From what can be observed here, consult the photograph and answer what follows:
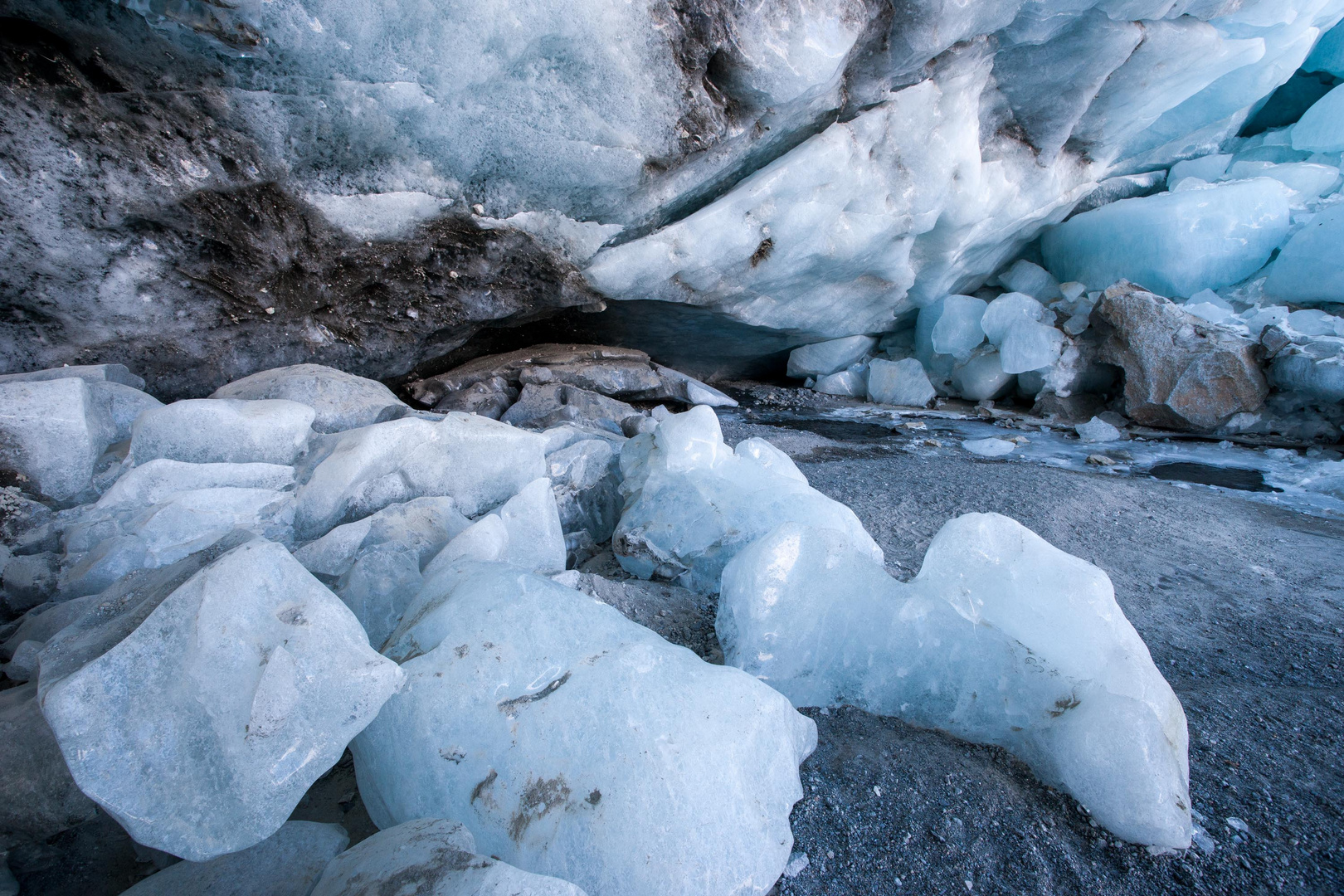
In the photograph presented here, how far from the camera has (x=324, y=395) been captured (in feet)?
8.08

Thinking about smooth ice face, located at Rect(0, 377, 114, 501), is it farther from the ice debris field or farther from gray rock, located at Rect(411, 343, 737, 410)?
gray rock, located at Rect(411, 343, 737, 410)

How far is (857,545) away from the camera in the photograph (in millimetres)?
1645

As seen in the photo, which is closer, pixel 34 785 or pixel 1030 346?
pixel 34 785

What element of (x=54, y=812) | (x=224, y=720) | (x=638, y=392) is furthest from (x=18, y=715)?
(x=638, y=392)

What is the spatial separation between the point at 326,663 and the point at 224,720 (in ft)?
0.45

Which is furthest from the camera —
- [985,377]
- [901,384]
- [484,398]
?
[901,384]

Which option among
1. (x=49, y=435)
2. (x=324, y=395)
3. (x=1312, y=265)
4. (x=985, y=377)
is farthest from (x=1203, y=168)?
(x=49, y=435)

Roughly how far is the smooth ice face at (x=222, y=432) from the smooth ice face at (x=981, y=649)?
61.4 inches

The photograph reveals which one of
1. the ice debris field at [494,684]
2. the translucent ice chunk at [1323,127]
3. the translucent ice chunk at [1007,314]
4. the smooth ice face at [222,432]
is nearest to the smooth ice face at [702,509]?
the ice debris field at [494,684]

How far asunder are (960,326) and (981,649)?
4.80m

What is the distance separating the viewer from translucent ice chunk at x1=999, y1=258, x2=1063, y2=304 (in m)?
5.78

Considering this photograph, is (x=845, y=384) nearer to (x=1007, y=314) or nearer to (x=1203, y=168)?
(x=1007, y=314)

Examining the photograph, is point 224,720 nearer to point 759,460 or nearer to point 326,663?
point 326,663

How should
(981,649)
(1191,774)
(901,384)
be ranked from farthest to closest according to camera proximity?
1. (901,384)
2. (981,649)
3. (1191,774)
